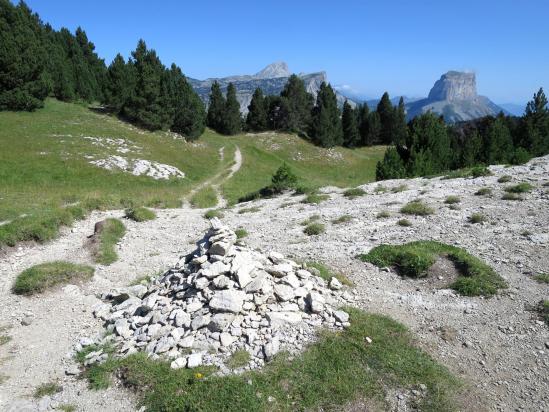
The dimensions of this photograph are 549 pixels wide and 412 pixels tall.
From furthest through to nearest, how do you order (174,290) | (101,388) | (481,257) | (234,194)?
(234,194) → (481,257) → (174,290) → (101,388)

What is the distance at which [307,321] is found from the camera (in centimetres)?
989

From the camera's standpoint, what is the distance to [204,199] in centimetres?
3475

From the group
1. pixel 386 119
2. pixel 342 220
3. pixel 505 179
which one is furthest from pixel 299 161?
pixel 342 220

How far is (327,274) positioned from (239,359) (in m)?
4.72

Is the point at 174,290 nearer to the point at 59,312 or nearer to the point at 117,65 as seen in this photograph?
the point at 59,312

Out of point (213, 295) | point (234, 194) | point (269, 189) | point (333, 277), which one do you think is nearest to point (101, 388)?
point (213, 295)

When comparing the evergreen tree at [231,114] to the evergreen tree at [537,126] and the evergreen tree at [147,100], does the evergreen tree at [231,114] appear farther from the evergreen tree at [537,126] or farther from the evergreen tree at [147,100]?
the evergreen tree at [537,126]

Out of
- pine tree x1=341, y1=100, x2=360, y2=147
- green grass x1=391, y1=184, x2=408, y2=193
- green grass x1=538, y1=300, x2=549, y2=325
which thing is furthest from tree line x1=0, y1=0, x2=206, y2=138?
green grass x1=538, y1=300, x2=549, y2=325

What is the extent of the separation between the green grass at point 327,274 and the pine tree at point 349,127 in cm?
7790

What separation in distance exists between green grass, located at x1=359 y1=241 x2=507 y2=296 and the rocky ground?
379 mm

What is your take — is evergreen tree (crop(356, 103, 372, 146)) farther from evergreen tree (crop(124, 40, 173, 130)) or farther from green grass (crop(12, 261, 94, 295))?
green grass (crop(12, 261, 94, 295))

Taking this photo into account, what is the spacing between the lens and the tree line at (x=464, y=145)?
118ft

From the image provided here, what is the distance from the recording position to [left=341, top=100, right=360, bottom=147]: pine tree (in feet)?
284

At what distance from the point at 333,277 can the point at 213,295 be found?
410 centimetres
